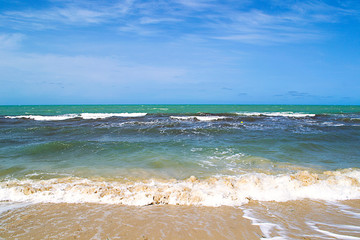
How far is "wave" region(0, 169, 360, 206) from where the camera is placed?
457 centimetres

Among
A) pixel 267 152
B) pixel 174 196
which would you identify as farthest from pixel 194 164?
pixel 267 152

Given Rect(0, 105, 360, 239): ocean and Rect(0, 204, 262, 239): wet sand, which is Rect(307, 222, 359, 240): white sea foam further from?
Rect(0, 204, 262, 239): wet sand

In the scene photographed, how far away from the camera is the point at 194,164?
7070mm

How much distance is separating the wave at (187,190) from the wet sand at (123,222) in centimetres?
26

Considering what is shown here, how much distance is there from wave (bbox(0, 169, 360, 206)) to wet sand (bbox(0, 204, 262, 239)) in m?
0.26

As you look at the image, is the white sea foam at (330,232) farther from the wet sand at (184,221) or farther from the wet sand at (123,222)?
the wet sand at (123,222)

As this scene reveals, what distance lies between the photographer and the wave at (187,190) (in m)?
4.57

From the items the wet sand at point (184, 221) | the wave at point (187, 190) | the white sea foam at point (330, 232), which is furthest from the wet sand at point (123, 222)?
the white sea foam at point (330, 232)

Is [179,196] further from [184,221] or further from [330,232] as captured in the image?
[330,232]

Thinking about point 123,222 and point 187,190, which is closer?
point 123,222

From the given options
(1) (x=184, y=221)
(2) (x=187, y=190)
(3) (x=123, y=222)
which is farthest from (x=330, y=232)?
(3) (x=123, y=222)

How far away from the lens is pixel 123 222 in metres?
3.68

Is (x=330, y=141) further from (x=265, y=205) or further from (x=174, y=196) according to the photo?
(x=174, y=196)

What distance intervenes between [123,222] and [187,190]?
162cm
